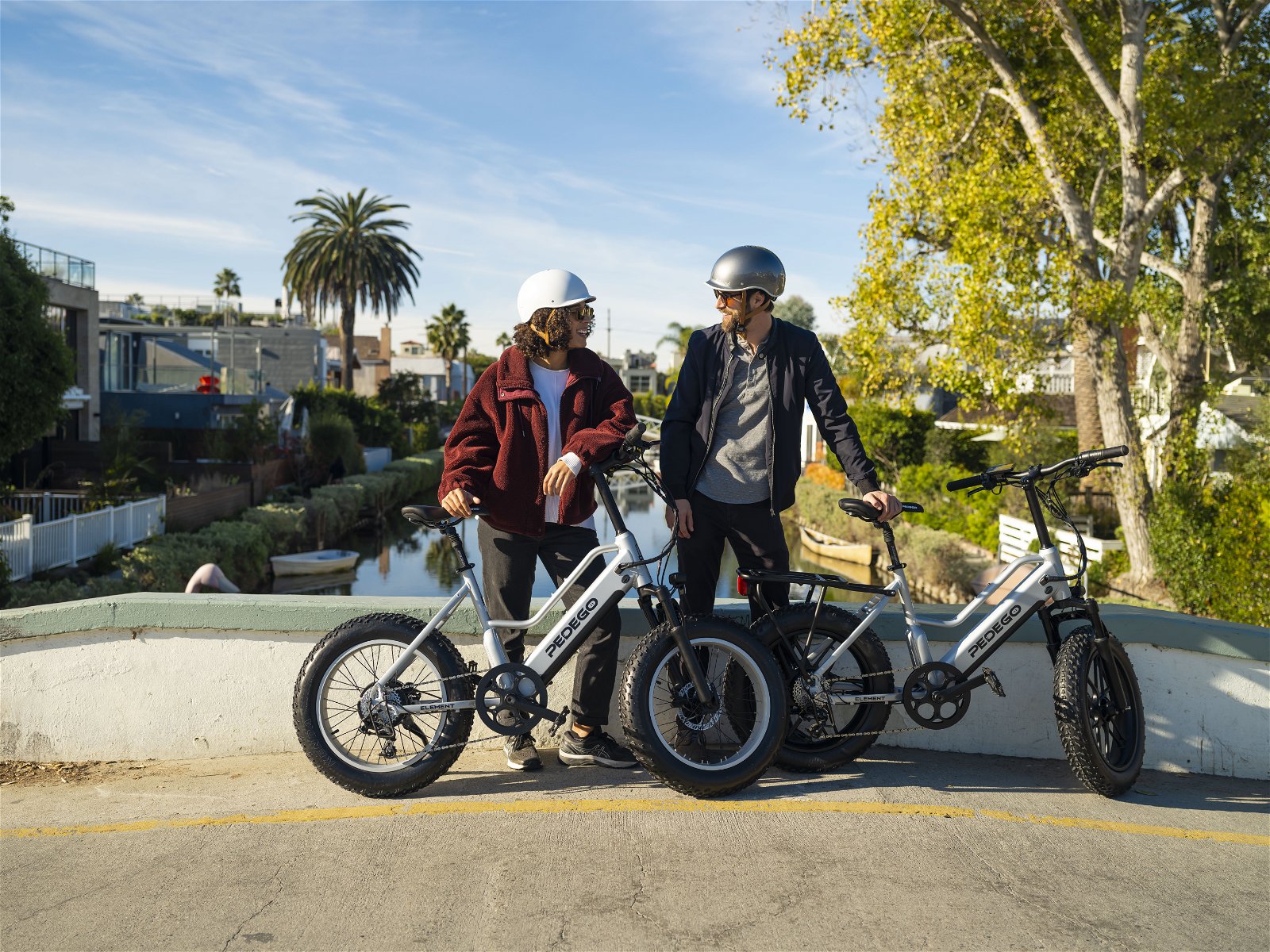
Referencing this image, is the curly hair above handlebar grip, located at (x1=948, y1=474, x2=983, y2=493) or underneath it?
above

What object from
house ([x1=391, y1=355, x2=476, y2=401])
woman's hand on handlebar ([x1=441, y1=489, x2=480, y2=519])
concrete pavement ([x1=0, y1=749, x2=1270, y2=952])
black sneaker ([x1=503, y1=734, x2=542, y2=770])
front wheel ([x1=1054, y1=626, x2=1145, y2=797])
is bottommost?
concrete pavement ([x1=0, y1=749, x2=1270, y2=952])

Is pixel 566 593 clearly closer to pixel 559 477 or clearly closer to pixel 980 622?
pixel 559 477

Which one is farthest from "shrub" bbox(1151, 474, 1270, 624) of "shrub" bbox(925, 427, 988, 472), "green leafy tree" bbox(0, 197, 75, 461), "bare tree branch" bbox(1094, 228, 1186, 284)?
"green leafy tree" bbox(0, 197, 75, 461)

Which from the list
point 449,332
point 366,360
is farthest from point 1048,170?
A: point 366,360

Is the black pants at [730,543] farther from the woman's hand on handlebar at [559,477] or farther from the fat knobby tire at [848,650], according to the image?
the woman's hand on handlebar at [559,477]

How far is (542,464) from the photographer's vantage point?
14.7ft

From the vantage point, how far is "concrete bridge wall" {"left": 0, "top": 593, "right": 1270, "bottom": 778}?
4754 millimetres

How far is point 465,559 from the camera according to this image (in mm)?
4203

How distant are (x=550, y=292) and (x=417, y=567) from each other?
3522cm

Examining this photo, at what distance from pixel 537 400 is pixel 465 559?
0.73 m

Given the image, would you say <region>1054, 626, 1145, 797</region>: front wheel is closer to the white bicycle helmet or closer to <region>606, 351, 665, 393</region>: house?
the white bicycle helmet

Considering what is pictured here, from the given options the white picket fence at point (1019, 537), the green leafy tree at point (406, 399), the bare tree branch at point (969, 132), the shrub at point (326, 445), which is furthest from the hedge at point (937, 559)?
the green leafy tree at point (406, 399)

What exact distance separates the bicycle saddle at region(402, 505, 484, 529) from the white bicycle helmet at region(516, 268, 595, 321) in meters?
0.85

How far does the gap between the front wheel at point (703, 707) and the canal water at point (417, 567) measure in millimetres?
21968
